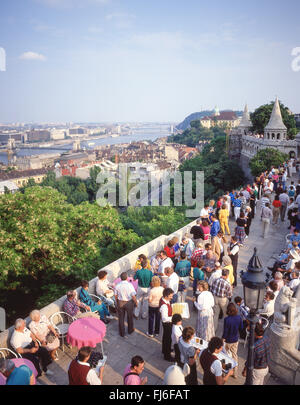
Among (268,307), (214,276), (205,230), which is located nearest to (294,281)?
(268,307)

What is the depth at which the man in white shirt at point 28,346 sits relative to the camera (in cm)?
497

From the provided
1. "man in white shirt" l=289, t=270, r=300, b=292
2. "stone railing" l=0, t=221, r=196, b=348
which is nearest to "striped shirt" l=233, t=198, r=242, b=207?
"stone railing" l=0, t=221, r=196, b=348

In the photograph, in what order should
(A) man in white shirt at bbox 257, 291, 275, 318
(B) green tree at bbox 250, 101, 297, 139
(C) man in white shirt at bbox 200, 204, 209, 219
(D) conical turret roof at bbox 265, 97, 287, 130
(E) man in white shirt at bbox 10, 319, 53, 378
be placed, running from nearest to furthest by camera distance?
1. (E) man in white shirt at bbox 10, 319, 53, 378
2. (A) man in white shirt at bbox 257, 291, 275, 318
3. (C) man in white shirt at bbox 200, 204, 209, 219
4. (D) conical turret roof at bbox 265, 97, 287, 130
5. (B) green tree at bbox 250, 101, 297, 139

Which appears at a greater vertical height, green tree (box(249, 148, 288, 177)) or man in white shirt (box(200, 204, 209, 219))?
green tree (box(249, 148, 288, 177))

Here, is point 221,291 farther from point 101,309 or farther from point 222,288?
point 101,309

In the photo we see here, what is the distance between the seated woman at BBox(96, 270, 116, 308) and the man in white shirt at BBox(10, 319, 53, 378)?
5.26ft

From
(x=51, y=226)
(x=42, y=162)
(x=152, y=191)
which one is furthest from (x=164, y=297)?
(x=42, y=162)

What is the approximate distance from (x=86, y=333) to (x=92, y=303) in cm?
111

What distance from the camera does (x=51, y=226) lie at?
10.4 m

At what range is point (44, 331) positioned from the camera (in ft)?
17.5

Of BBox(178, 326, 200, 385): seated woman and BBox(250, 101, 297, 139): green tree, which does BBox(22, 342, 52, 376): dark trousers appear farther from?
BBox(250, 101, 297, 139): green tree

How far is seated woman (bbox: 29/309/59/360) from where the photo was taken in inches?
207

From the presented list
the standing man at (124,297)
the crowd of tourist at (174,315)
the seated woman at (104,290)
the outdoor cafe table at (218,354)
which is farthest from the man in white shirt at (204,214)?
the outdoor cafe table at (218,354)
